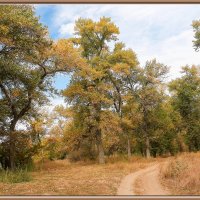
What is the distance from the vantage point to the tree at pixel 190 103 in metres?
14.5

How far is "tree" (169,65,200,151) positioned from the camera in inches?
572

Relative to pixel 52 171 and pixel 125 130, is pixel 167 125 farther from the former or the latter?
pixel 125 130

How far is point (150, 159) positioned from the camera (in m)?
16.9

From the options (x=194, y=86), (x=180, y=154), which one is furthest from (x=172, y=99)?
(x=180, y=154)

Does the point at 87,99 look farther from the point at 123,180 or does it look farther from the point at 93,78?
the point at 123,180

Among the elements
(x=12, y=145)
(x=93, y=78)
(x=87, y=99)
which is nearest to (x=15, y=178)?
(x=12, y=145)

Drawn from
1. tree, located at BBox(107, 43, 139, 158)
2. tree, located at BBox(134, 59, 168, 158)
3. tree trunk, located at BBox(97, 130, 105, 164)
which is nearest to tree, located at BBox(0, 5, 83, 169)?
tree, located at BBox(134, 59, 168, 158)

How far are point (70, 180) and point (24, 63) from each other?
5.35 m

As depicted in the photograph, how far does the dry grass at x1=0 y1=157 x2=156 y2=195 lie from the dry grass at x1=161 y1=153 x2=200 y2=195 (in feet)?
5.48

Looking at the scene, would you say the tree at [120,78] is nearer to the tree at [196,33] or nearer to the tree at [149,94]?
the tree at [149,94]

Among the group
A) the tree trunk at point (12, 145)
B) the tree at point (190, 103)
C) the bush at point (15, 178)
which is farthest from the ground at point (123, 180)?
the tree trunk at point (12, 145)

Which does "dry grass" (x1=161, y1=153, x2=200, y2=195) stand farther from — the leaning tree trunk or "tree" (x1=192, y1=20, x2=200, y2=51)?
the leaning tree trunk

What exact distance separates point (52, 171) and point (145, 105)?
6.64m

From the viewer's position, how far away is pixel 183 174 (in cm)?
1287
